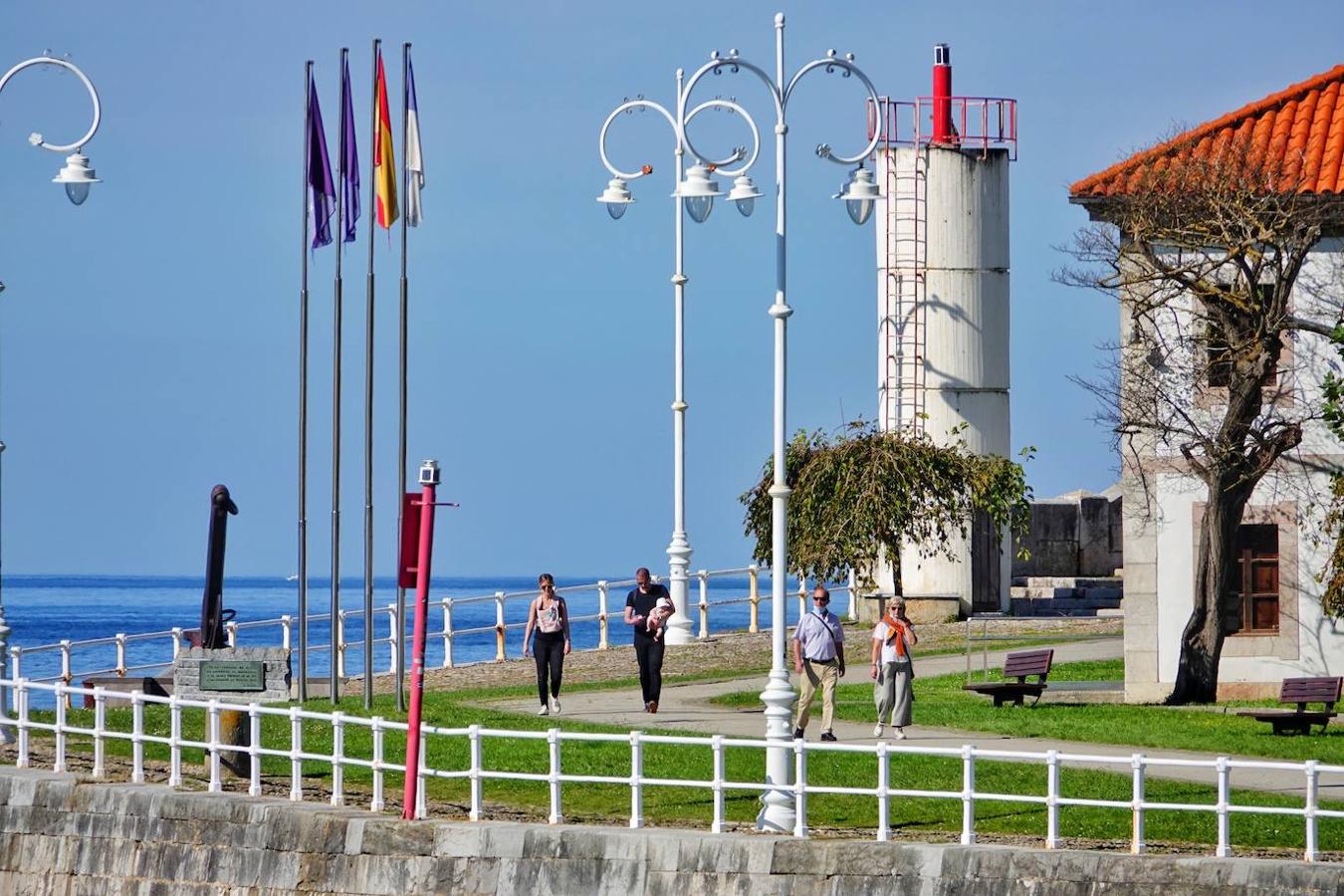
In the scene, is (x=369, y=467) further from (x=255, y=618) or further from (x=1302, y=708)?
(x=255, y=618)

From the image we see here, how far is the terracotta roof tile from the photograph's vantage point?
98.5ft

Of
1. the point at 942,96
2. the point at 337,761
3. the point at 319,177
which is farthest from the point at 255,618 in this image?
the point at 337,761

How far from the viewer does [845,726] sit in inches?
1049

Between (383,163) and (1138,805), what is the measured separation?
14.6 meters

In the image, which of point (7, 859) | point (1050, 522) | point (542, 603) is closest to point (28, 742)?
point (7, 859)

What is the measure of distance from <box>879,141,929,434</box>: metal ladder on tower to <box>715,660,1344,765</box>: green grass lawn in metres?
13.9

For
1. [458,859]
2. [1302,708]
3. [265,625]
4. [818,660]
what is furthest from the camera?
[265,625]

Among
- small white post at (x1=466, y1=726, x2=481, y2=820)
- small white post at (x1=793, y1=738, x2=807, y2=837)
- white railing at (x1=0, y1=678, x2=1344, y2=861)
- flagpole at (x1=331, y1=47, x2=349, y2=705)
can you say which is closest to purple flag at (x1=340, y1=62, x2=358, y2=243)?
flagpole at (x1=331, y1=47, x2=349, y2=705)

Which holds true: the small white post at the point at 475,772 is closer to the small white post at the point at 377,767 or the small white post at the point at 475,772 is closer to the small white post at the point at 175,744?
the small white post at the point at 377,767

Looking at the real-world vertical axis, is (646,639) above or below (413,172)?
below

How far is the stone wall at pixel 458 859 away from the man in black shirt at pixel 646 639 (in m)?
7.38

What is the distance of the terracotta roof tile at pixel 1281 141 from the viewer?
3002cm

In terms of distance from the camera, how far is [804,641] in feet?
80.5

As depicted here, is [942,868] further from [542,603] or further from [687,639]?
[687,639]
